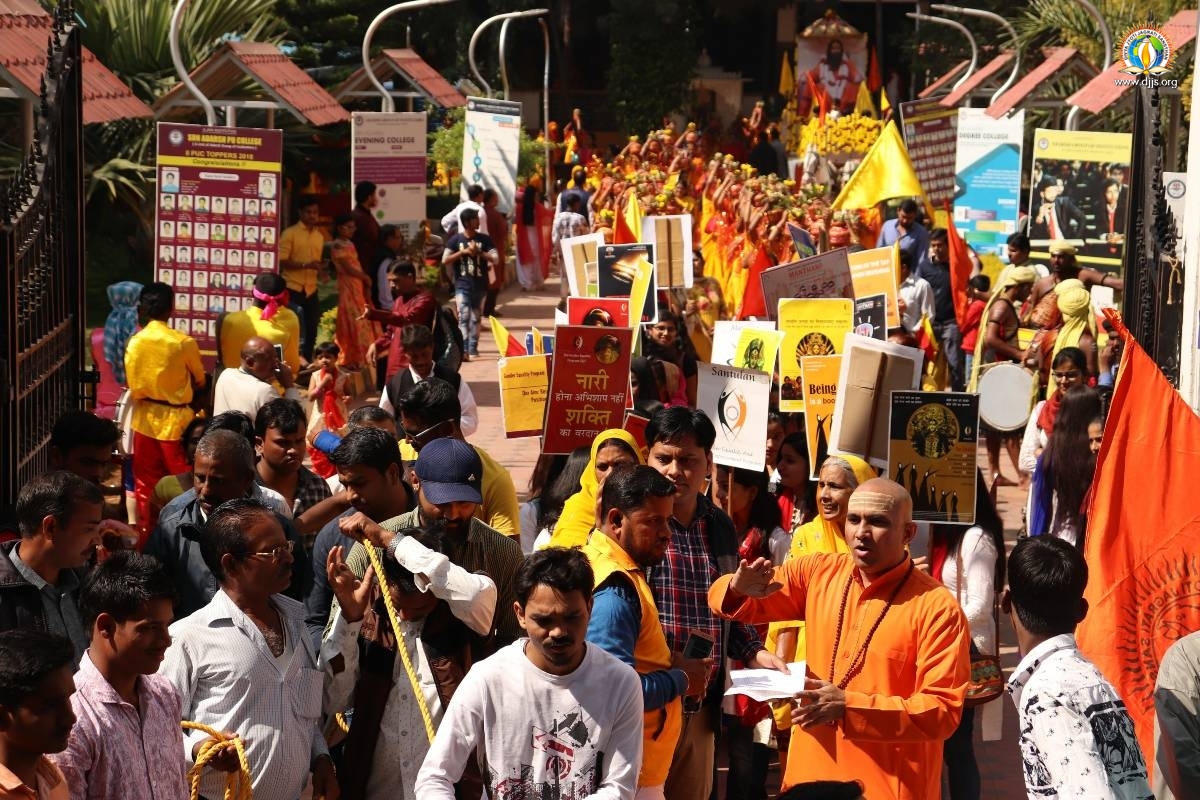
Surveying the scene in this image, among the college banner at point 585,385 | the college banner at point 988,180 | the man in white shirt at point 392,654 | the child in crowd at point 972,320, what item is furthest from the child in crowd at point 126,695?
the college banner at point 988,180

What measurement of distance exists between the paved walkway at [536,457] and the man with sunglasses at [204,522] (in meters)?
2.22

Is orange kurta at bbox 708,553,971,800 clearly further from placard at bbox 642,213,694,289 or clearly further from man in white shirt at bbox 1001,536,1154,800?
placard at bbox 642,213,694,289

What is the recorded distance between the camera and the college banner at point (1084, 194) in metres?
17.5

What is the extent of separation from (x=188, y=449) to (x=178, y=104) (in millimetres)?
8659

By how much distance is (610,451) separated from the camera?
612cm

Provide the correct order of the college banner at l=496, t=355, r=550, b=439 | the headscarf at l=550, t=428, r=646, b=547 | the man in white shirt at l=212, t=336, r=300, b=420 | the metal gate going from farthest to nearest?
the man in white shirt at l=212, t=336, r=300, b=420
the college banner at l=496, t=355, r=550, b=439
the metal gate
the headscarf at l=550, t=428, r=646, b=547

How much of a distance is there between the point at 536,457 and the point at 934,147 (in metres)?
9.02

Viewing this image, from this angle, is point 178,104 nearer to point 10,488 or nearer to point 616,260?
point 616,260

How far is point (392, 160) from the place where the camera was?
62.9 ft

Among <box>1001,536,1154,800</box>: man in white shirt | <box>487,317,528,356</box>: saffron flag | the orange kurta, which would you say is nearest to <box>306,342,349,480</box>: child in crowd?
<box>487,317,528,356</box>: saffron flag

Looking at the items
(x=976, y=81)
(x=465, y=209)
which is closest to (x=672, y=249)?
(x=465, y=209)

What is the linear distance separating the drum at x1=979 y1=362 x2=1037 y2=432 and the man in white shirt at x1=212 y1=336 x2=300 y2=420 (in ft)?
14.6

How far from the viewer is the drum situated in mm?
10781

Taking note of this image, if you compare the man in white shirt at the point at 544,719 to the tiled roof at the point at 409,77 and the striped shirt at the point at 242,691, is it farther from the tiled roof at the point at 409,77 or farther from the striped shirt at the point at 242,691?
the tiled roof at the point at 409,77
